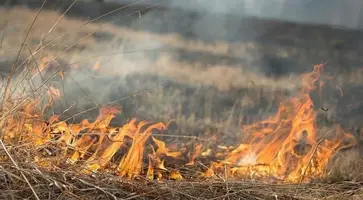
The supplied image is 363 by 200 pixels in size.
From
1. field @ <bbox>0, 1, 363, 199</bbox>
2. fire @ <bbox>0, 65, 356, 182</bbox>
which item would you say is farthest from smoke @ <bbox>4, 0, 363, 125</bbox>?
fire @ <bbox>0, 65, 356, 182</bbox>

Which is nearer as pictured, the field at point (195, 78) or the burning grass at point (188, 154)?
the burning grass at point (188, 154)

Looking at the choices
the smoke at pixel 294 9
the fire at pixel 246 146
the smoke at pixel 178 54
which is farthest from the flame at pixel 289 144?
the smoke at pixel 294 9

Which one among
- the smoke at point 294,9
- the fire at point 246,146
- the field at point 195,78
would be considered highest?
the smoke at point 294,9

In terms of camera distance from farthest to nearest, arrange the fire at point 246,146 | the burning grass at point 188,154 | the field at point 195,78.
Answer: the field at point 195,78 → the fire at point 246,146 → the burning grass at point 188,154

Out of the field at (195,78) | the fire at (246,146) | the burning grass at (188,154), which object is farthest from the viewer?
the field at (195,78)

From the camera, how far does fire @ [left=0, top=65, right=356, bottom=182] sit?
3.53 metres

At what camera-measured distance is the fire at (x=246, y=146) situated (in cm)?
353

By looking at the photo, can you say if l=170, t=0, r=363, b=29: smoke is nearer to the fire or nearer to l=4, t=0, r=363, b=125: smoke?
l=4, t=0, r=363, b=125: smoke

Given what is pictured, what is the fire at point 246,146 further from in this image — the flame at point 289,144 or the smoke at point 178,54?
the smoke at point 178,54

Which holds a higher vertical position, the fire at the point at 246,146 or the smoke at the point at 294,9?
the smoke at the point at 294,9

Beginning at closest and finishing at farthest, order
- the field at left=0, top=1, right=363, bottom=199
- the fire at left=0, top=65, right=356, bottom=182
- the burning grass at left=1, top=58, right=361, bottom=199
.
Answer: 1. the burning grass at left=1, top=58, right=361, bottom=199
2. the fire at left=0, top=65, right=356, bottom=182
3. the field at left=0, top=1, right=363, bottom=199

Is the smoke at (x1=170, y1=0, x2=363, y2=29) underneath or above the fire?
above

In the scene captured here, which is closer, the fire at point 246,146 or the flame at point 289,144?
the fire at point 246,146

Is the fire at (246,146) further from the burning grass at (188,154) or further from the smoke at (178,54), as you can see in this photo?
the smoke at (178,54)
